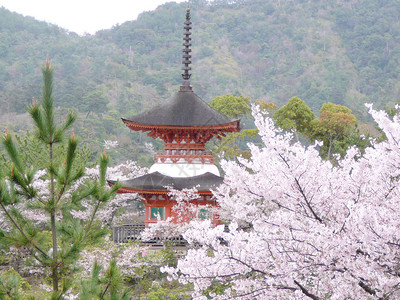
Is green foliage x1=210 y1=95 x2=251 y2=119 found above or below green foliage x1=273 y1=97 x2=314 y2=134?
above

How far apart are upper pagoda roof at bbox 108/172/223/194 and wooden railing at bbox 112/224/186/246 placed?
45.1 inches

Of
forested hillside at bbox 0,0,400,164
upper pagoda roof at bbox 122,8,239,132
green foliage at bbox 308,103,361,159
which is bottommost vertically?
upper pagoda roof at bbox 122,8,239,132

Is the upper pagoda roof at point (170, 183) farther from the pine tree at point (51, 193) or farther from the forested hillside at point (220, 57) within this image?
the forested hillside at point (220, 57)

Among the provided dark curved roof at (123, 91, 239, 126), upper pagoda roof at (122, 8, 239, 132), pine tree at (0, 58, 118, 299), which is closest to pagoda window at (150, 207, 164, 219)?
upper pagoda roof at (122, 8, 239, 132)

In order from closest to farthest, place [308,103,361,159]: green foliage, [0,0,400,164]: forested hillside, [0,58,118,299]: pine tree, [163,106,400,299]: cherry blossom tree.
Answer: [163,106,400,299]: cherry blossom tree < [0,58,118,299]: pine tree < [308,103,361,159]: green foliage < [0,0,400,164]: forested hillside

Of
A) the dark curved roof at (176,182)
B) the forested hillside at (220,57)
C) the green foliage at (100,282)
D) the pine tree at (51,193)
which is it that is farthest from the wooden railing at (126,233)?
the forested hillside at (220,57)

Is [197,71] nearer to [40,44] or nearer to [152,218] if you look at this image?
[40,44]

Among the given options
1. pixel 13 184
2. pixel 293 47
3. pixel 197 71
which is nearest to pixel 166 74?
pixel 197 71

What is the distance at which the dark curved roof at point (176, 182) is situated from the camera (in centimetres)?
1357

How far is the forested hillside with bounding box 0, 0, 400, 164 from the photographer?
53.1 metres

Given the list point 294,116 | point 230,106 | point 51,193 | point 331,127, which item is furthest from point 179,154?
point 230,106

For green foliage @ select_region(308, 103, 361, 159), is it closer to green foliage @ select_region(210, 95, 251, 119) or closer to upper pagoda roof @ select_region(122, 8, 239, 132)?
green foliage @ select_region(210, 95, 251, 119)

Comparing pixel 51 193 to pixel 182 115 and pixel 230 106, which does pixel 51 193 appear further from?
pixel 230 106

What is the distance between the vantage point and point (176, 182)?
13.8 meters
